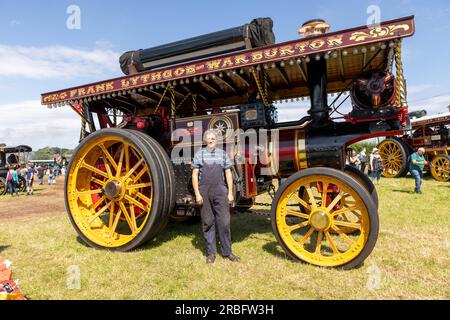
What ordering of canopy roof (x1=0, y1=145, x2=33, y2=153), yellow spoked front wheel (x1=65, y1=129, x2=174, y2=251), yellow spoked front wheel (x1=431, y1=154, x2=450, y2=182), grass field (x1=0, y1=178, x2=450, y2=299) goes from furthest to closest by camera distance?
canopy roof (x1=0, y1=145, x2=33, y2=153) → yellow spoked front wheel (x1=431, y1=154, x2=450, y2=182) → yellow spoked front wheel (x1=65, y1=129, x2=174, y2=251) → grass field (x1=0, y1=178, x2=450, y2=299)

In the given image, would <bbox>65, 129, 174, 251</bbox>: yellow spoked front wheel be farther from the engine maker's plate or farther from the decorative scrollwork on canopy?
the decorative scrollwork on canopy

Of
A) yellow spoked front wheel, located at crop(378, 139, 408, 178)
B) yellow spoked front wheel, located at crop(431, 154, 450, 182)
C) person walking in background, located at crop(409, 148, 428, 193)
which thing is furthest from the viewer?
yellow spoked front wheel, located at crop(378, 139, 408, 178)

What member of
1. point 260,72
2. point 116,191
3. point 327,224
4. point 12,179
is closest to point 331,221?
point 327,224

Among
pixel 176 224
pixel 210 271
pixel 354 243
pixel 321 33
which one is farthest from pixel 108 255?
pixel 321 33

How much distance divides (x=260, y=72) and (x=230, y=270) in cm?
235

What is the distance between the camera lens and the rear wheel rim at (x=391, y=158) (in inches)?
492

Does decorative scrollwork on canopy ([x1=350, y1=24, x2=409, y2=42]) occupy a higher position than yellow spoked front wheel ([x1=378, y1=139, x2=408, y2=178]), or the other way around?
decorative scrollwork on canopy ([x1=350, y1=24, x2=409, y2=42])

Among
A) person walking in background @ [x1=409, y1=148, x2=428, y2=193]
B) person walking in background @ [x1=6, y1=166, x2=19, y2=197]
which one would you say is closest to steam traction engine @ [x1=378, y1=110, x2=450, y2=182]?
person walking in background @ [x1=409, y1=148, x2=428, y2=193]

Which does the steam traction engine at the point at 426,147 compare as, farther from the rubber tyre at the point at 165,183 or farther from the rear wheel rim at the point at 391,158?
the rubber tyre at the point at 165,183

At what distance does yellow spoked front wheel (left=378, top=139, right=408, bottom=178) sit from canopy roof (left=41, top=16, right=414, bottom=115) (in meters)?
9.43

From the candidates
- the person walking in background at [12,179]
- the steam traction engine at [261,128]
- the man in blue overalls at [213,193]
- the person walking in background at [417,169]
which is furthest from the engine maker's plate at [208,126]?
the person walking in background at [12,179]

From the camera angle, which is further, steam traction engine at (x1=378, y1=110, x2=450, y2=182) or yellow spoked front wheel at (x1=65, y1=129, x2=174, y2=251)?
steam traction engine at (x1=378, y1=110, x2=450, y2=182)

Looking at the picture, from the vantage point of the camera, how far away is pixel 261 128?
12.7ft

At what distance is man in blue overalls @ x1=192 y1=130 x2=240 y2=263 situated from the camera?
134 inches
